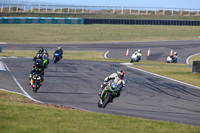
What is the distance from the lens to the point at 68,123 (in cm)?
1012

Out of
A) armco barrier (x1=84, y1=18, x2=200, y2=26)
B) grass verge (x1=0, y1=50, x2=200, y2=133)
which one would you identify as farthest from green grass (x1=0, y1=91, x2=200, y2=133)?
armco barrier (x1=84, y1=18, x2=200, y2=26)

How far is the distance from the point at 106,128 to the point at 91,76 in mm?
14864

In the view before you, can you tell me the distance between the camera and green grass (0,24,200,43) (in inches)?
2414

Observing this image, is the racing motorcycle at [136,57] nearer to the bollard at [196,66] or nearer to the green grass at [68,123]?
the bollard at [196,66]

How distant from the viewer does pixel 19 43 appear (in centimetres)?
5553

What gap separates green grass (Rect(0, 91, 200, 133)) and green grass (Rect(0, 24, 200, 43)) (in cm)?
4738

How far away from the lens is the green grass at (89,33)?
201 ft

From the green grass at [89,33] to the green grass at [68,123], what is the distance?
4738 centimetres

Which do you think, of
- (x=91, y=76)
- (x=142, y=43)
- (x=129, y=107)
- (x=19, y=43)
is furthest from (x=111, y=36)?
(x=129, y=107)

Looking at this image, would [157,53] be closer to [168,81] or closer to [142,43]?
[142,43]

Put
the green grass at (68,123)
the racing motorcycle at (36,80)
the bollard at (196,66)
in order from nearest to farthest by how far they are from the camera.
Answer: the green grass at (68,123) < the racing motorcycle at (36,80) < the bollard at (196,66)

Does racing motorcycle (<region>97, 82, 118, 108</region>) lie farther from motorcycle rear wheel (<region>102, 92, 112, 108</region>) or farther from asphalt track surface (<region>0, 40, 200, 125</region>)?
asphalt track surface (<region>0, 40, 200, 125</region>)

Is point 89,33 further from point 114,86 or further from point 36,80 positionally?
point 114,86

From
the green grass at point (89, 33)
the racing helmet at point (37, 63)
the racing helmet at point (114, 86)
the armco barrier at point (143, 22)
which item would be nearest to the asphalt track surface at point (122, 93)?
the racing helmet at point (114, 86)
